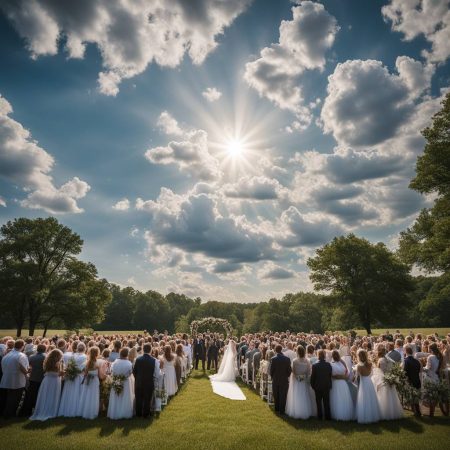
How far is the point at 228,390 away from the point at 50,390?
26.2 feet

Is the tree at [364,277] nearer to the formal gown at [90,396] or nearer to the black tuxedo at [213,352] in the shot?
the black tuxedo at [213,352]

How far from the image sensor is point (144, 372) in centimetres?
1038

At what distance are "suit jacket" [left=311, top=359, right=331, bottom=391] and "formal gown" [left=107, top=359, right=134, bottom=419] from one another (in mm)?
5425

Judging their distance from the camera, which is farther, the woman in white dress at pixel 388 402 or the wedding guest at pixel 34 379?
the wedding guest at pixel 34 379

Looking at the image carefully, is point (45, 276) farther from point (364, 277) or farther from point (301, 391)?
point (364, 277)

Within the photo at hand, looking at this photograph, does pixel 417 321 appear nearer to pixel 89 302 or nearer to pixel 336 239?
pixel 336 239

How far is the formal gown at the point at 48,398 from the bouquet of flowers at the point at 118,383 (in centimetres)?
175

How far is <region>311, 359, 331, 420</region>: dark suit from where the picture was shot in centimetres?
1002

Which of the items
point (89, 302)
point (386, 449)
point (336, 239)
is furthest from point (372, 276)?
point (386, 449)

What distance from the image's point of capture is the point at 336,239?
4688 centimetres

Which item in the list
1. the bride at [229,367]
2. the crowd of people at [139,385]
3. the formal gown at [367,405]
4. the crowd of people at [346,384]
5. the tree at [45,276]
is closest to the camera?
the formal gown at [367,405]

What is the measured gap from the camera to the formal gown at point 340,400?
393 inches

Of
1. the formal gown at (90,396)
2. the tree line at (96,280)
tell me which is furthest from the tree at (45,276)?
the formal gown at (90,396)

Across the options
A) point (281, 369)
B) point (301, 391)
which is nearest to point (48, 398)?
point (281, 369)
